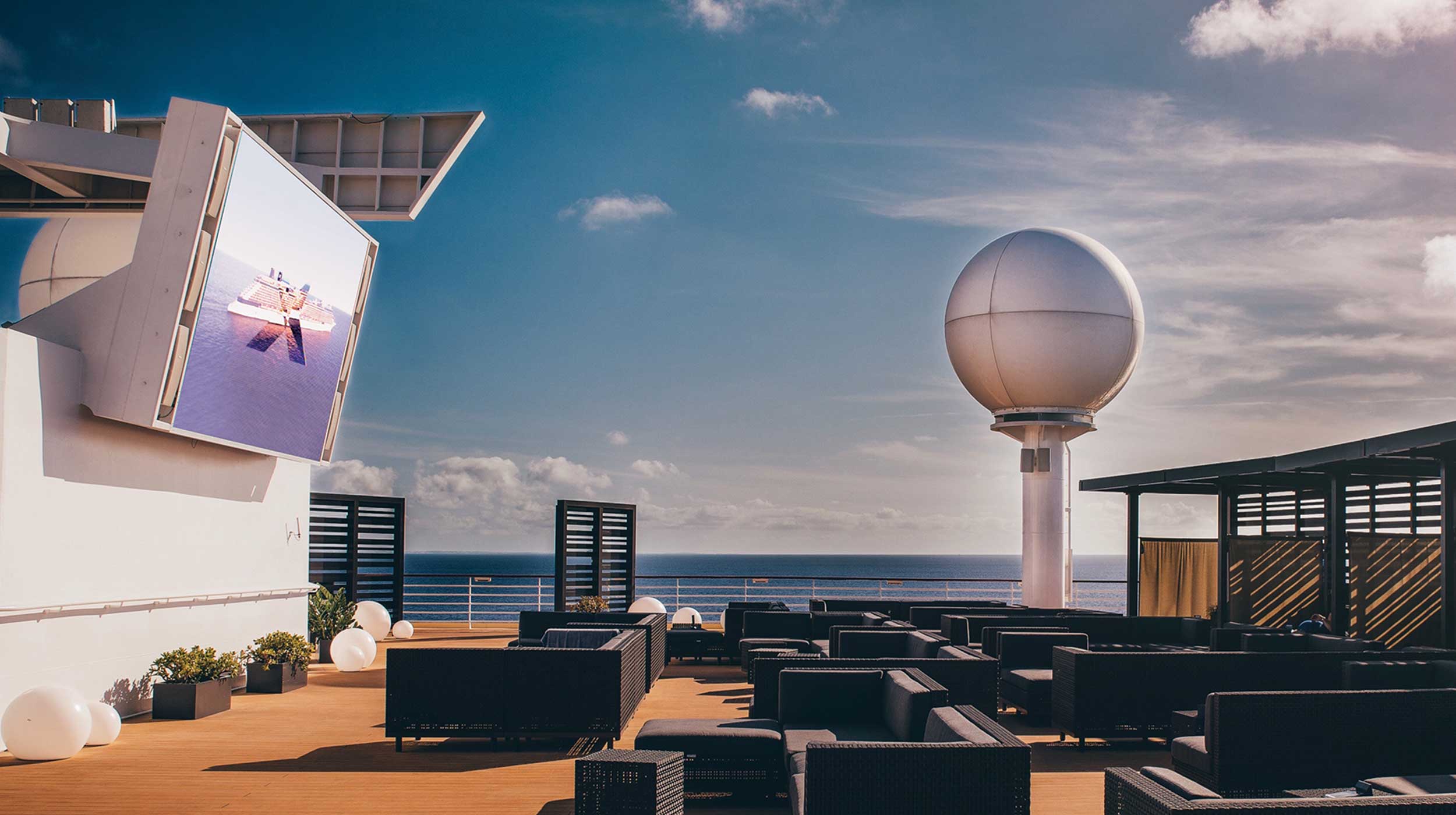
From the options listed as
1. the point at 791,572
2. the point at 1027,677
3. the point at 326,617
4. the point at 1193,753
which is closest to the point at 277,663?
the point at 326,617

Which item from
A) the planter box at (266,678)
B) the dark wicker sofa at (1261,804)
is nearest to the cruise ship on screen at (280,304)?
the planter box at (266,678)

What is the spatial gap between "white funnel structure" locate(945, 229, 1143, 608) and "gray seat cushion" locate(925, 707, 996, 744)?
11257 millimetres

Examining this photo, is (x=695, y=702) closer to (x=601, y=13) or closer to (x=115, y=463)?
(x=115, y=463)

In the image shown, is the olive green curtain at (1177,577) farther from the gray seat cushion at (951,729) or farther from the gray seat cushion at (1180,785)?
the gray seat cushion at (1180,785)

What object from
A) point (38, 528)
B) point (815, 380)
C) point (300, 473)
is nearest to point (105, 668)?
point (38, 528)

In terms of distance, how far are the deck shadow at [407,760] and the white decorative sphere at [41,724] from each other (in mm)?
1116

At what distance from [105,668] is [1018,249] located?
511 inches

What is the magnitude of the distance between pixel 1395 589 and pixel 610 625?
9283 millimetres

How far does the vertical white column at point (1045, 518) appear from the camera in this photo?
58.1ft

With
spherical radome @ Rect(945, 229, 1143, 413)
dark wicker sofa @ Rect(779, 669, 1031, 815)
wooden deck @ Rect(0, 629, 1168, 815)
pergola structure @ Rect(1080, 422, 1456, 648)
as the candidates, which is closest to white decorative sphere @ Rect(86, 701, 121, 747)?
wooden deck @ Rect(0, 629, 1168, 815)

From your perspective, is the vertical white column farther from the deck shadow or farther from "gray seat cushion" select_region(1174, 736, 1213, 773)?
the deck shadow

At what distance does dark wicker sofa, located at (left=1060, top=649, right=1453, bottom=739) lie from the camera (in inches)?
329

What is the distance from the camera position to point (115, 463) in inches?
388

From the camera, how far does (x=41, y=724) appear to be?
7.84 meters
